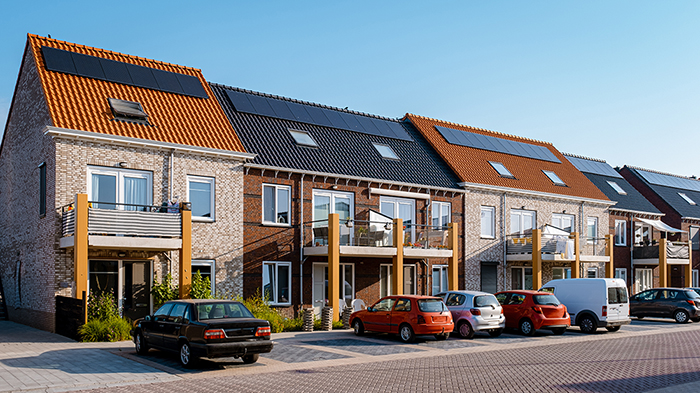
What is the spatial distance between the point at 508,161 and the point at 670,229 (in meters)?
12.2

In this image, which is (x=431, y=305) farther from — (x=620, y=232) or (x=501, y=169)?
(x=620, y=232)

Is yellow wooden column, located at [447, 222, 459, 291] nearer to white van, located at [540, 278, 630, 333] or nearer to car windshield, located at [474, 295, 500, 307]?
white van, located at [540, 278, 630, 333]

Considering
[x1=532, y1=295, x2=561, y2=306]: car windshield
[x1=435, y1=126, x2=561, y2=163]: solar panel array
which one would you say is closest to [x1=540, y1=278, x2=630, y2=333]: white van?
[x1=532, y1=295, x2=561, y2=306]: car windshield

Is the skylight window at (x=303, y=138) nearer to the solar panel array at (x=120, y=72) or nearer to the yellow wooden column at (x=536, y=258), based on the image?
the solar panel array at (x=120, y=72)

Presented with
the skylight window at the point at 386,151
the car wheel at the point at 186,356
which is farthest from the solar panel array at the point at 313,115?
the car wheel at the point at 186,356

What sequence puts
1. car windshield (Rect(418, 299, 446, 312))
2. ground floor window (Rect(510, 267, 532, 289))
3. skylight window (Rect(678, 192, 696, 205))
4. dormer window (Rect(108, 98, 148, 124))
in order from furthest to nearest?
skylight window (Rect(678, 192, 696, 205)) < ground floor window (Rect(510, 267, 532, 289)) < dormer window (Rect(108, 98, 148, 124)) < car windshield (Rect(418, 299, 446, 312))

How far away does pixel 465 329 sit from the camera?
64.4 ft

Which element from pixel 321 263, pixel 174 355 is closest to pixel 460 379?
pixel 174 355

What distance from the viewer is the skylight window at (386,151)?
90.7ft

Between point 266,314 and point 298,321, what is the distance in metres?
1.56

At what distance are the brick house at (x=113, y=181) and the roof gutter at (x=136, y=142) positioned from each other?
0.04 meters

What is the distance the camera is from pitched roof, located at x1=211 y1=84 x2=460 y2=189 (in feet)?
78.1

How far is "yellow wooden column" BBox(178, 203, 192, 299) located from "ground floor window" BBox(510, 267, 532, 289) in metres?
17.4

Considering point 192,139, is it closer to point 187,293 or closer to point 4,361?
point 187,293
